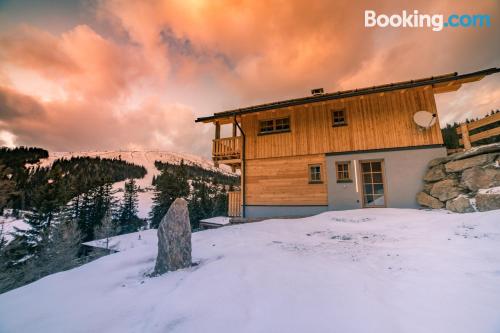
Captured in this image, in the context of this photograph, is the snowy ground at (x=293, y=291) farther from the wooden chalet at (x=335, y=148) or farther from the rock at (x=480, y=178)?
the wooden chalet at (x=335, y=148)

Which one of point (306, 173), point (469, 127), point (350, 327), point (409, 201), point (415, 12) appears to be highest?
point (415, 12)

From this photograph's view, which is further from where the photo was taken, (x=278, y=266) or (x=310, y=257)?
(x=310, y=257)

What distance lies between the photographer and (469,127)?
8.71 m

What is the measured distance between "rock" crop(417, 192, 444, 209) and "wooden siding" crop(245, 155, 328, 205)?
3870mm

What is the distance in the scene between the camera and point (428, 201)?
8625 mm

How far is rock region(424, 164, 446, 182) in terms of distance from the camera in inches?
337

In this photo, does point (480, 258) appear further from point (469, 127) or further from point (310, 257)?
point (469, 127)

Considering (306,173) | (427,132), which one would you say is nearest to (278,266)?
(306,173)

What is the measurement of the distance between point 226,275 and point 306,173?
8539 mm

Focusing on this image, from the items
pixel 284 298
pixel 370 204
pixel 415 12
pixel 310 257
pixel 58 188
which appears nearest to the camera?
pixel 284 298

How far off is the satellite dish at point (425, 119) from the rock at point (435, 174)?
2.04 meters

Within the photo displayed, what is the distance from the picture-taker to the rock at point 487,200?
6239 millimetres

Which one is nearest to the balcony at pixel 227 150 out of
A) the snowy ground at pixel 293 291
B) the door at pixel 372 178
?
the door at pixel 372 178

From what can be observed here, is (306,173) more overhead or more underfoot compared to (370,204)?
more overhead
